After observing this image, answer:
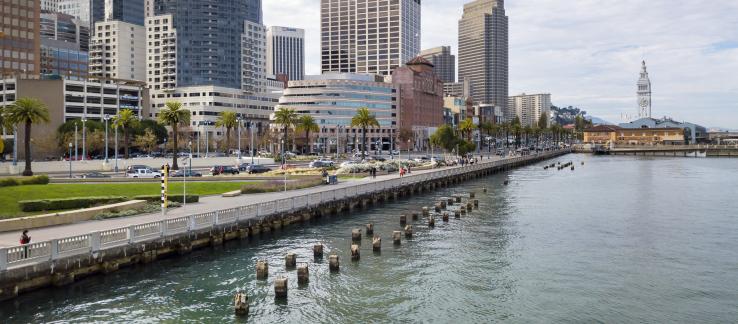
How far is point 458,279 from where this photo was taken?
1594 inches

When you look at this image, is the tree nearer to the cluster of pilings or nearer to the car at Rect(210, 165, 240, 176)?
the car at Rect(210, 165, 240, 176)

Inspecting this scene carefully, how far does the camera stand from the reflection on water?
33.0m

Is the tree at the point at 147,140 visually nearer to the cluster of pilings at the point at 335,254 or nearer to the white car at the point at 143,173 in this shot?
the white car at the point at 143,173

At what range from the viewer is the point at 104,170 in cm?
10569

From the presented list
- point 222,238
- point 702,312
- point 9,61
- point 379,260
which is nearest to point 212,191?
point 222,238

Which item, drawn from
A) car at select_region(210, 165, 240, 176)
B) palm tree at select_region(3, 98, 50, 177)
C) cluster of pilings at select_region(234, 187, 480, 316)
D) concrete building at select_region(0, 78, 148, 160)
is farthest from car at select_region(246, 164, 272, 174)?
concrete building at select_region(0, 78, 148, 160)

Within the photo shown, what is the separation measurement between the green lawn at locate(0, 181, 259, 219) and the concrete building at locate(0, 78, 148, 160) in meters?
88.0

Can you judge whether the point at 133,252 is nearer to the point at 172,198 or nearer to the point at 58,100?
the point at 172,198

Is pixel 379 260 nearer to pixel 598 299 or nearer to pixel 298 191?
pixel 598 299

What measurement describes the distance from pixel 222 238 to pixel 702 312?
35.4 metres

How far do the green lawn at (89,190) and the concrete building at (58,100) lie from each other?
87974mm

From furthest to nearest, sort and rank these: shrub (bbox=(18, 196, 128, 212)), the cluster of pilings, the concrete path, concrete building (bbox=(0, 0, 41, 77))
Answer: concrete building (bbox=(0, 0, 41, 77)) → shrub (bbox=(18, 196, 128, 212)) → the concrete path → the cluster of pilings

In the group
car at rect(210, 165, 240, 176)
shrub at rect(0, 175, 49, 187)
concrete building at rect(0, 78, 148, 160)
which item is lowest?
car at rect(210, 165, 240, 176)

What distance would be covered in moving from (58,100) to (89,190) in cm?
12896
